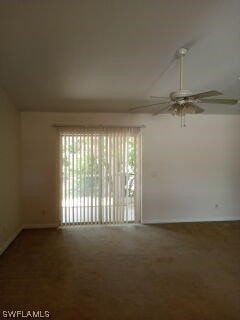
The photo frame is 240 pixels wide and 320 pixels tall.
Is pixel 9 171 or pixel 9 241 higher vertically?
pixel 9 171

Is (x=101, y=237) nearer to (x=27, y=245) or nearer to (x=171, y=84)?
(x=27, y=245)

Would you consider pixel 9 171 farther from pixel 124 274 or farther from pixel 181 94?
pixel 181 94

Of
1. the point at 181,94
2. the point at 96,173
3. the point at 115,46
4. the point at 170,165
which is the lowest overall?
the point at 96,173

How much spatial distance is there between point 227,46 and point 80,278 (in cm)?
324

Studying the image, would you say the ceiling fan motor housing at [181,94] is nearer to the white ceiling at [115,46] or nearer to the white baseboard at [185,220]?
the white ceiling at [115,46]

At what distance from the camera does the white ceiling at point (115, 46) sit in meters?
1.80

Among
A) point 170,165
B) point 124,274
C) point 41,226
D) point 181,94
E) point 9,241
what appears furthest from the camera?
point 170,165

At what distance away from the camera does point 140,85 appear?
11.0 ft

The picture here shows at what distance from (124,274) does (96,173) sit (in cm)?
234

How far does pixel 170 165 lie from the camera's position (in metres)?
5.05

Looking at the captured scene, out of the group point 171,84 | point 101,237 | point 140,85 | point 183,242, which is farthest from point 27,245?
point 171,84

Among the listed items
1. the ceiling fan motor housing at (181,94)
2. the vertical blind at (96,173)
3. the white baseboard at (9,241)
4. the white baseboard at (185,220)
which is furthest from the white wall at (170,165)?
the ceiling fan motor housing at (181,94)

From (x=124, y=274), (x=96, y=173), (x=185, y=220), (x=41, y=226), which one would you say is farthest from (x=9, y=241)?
(x=185, y=220)

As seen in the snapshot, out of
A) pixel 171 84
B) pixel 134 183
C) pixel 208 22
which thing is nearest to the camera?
pixel 208 22
